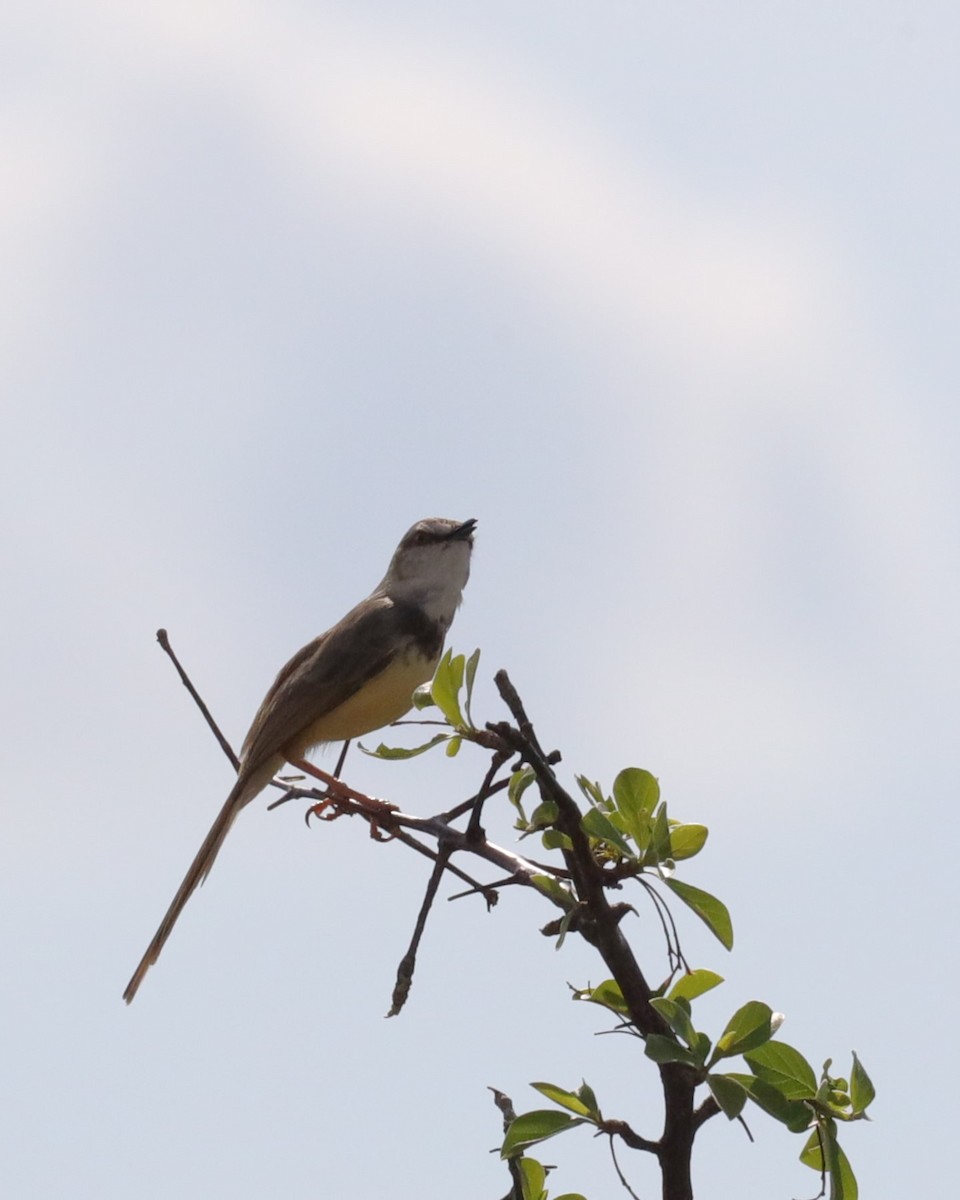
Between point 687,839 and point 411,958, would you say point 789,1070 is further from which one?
point 411,958

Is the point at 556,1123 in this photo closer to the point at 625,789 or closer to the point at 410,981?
the point at 410,981

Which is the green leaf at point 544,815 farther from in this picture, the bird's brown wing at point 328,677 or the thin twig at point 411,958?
the bird's brown wing at point 328,677

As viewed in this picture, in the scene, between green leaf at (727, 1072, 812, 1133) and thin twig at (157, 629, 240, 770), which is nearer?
green leaf at (727, 1072, 812, 1133)

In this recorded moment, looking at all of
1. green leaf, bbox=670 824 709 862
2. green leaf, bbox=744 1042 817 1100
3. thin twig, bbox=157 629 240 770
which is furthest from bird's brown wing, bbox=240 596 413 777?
green leaf, bbox=744 1042 817 1100

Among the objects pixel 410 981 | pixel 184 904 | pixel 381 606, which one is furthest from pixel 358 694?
pixel 410 981

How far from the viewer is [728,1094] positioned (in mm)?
2037

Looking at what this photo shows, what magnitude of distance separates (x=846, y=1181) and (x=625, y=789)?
28.0 inches

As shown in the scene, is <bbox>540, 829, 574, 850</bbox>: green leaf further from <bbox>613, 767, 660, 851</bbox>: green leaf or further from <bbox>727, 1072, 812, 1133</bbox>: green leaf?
<bbox>727, 1072, 812, 1133</bbox>: green leaf

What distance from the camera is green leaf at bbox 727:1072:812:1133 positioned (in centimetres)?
208

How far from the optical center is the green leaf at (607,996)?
227 cm

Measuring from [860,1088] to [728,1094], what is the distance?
0.97ft

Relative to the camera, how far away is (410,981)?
2.25m

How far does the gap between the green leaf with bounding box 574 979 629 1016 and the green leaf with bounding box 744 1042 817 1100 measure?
0.23m

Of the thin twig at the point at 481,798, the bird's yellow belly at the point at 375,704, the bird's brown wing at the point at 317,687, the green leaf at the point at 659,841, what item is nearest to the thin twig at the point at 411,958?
the thin twig at the point at 481,798
